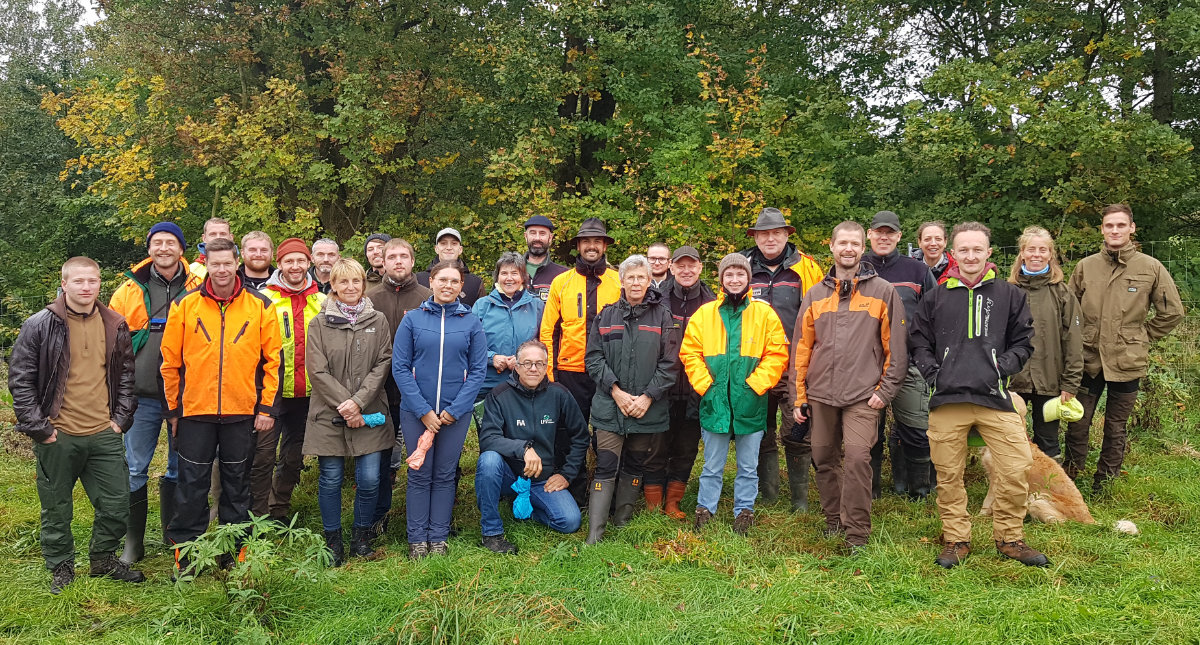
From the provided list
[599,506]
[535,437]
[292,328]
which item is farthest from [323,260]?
[599,506]

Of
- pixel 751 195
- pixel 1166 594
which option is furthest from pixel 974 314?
pixel 751 195

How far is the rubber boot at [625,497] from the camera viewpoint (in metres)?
5.41

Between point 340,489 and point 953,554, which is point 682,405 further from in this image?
point 340,489

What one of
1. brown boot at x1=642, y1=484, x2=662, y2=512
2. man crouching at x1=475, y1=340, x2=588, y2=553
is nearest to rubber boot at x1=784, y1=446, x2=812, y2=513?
brown boot at x1=642, y1=484, x2=662, y2=512

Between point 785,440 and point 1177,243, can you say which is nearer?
point 785,440

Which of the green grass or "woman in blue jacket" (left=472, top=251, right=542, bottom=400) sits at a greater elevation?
"woman in blue jacket" (left=472, top=251, right=542, bottom=400)

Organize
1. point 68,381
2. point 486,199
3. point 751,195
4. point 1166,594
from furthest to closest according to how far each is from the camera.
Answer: point 486,199, point 751,195, point 68,381, point 1166,594

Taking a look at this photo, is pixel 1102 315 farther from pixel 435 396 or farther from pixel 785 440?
pixel 435 396

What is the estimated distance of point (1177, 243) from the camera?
34.8 ft

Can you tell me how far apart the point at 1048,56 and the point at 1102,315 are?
938cm

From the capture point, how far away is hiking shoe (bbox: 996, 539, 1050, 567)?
4.39m

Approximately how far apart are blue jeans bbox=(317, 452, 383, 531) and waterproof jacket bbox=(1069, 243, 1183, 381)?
5.57 meters

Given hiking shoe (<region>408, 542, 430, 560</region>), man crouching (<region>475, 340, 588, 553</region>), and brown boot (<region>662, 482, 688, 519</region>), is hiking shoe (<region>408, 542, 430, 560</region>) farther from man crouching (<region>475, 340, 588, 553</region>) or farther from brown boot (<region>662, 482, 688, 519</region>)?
brown boot (<region>662, 482, 688, 519</region>)

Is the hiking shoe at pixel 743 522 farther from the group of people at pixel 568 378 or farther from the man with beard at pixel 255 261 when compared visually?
the man with beard at pixel 255 261
